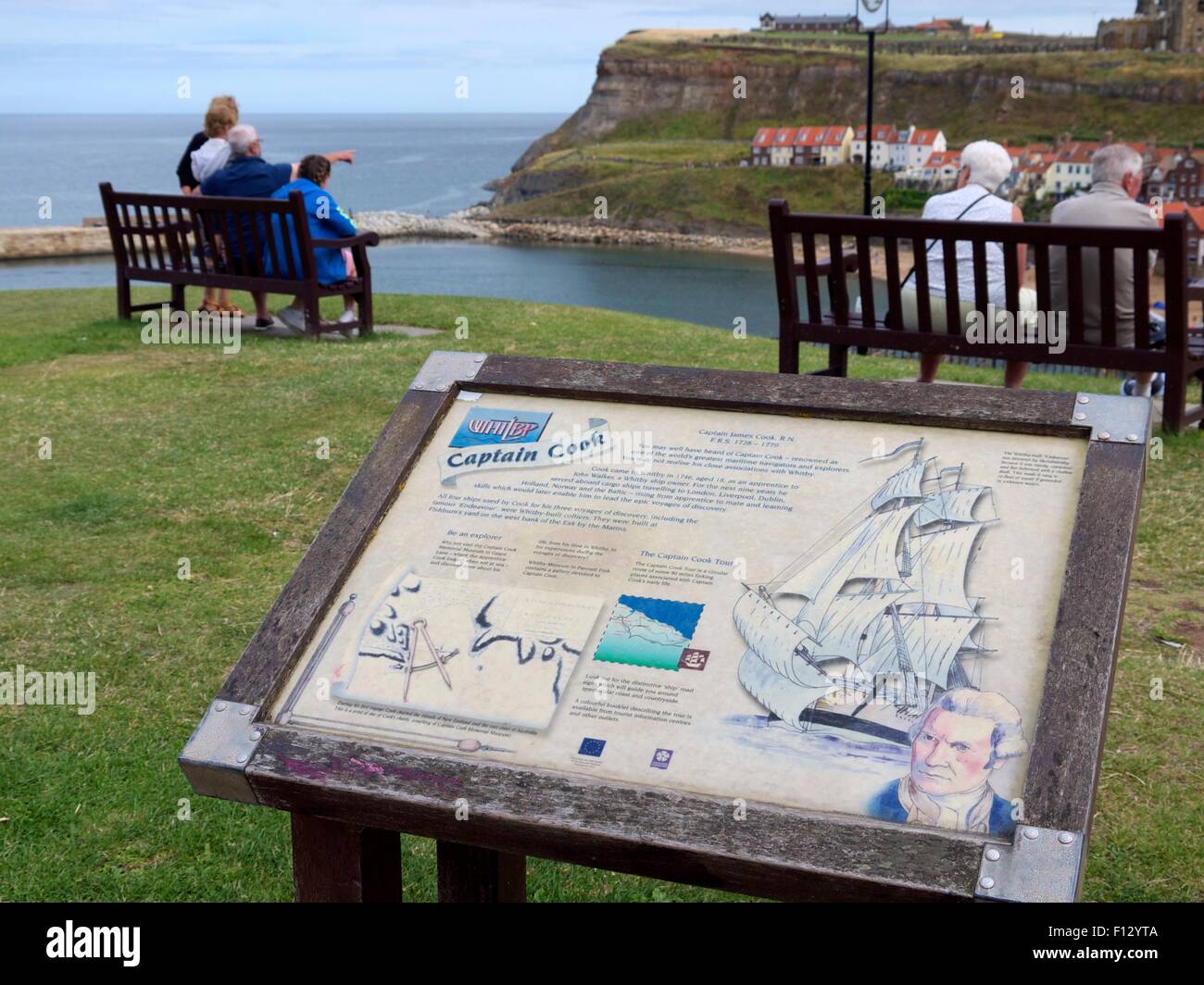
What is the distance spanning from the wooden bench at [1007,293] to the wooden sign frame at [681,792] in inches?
132

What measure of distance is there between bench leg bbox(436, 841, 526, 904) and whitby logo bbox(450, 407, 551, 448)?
0.80m

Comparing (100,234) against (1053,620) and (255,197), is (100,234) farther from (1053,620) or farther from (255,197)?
(1053,620)

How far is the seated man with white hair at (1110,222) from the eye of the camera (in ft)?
19.6

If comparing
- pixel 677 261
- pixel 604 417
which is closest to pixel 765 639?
pixel 604 417

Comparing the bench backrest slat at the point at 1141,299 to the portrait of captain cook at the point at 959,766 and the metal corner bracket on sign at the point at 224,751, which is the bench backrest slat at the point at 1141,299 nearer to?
the portrait of captain cook at the point at 959,766

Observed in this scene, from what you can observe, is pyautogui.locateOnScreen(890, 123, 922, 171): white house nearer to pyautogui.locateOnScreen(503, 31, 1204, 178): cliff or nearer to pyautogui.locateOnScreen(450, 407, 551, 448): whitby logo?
pyautogui.locateOnScreen(503, 31, 1204, 178): cliff

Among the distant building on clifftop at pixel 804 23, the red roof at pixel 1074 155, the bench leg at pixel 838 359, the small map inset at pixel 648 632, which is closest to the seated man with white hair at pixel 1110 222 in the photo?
the bench leg at pixel 838 359

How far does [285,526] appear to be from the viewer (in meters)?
5.28

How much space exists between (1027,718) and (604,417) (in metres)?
1.07

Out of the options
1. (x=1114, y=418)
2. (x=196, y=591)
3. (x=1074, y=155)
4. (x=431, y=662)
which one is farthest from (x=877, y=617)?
(x=1074, y=155)

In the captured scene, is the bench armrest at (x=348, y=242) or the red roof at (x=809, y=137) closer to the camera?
the bench armrest at (x=348, y=242)

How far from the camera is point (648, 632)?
2164mm

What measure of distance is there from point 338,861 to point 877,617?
1.01 metres

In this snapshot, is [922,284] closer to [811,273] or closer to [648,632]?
[811,273]
